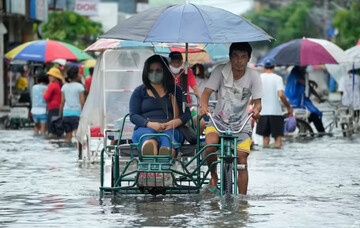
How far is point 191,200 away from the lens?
1110 cm

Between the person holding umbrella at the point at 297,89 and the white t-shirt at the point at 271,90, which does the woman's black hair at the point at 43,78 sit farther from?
the white t-shirt at the point at 271,90

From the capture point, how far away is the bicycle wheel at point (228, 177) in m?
10.7

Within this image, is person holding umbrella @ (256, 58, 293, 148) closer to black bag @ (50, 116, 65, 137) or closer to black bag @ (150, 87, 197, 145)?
black bag @ (50, 116, 65, 137)

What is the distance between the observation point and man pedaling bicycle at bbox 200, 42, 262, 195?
11.0 meters

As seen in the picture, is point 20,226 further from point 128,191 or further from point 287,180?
point 287,180

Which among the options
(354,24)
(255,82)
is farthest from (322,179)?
(354,24)

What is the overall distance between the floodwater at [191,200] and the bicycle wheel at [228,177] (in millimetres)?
94

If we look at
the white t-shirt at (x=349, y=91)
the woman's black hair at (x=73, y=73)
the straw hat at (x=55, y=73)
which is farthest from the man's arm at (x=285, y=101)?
the straw hat at (x=55, y=73)

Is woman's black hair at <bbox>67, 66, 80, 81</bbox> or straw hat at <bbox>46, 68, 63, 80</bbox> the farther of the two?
straw hat at <bbox>46, 68, 63, 80</bbox>

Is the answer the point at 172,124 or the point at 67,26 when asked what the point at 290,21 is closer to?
the point at 67,26

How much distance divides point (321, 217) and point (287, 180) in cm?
402

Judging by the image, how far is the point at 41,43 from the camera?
86.7 feet

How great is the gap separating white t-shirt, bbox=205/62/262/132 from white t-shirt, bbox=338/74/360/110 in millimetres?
14001

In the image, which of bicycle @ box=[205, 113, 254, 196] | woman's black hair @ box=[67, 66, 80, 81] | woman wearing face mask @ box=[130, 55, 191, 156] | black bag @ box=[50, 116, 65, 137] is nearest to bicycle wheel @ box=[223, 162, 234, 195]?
bicycle @ box=[205, 113, 254, 196]
